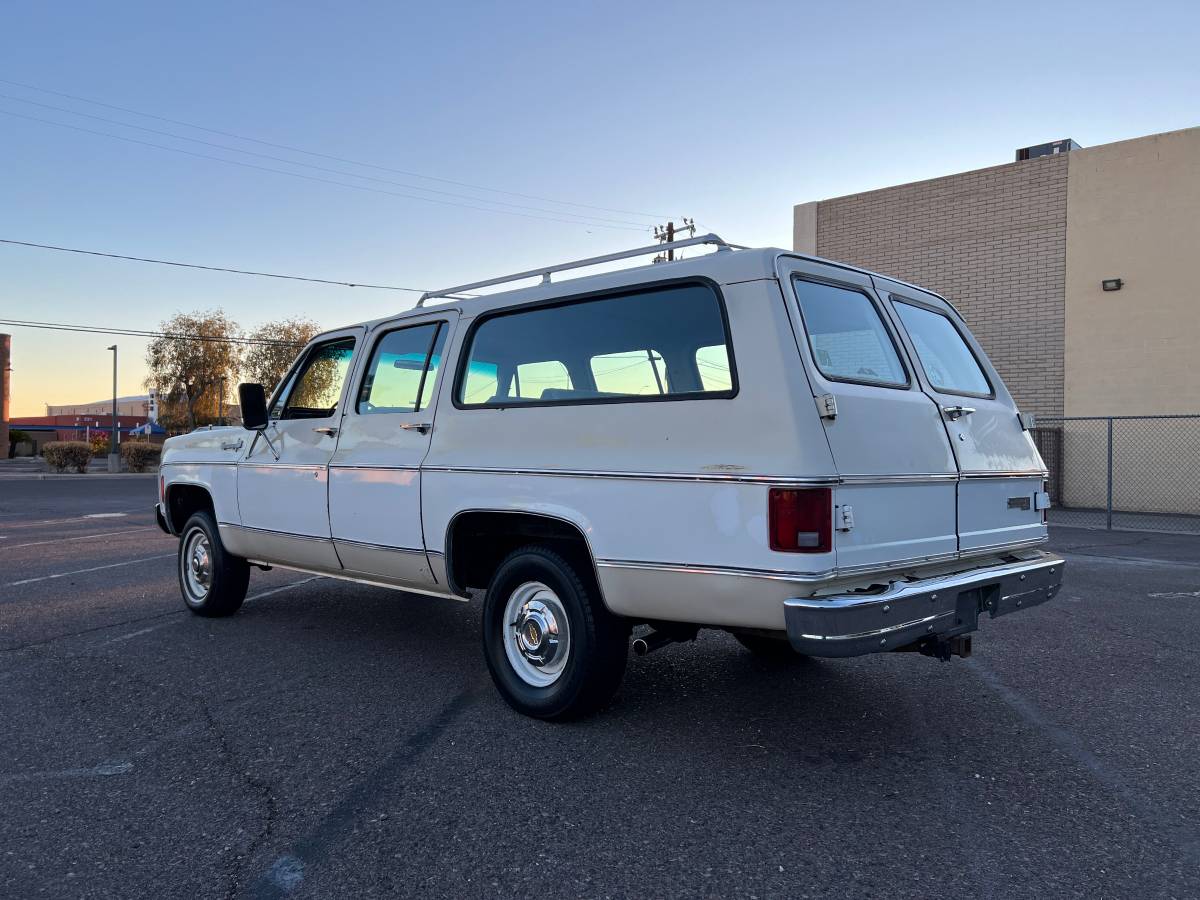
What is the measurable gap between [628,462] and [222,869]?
6.96ft

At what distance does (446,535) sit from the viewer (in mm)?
4754

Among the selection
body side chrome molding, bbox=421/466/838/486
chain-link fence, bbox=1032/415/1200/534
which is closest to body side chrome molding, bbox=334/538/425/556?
body side chrome molding, bbox=421/466/838/486

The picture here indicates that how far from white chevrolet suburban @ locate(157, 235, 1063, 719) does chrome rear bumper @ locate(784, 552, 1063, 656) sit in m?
0.01

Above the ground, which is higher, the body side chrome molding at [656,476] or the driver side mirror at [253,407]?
the driver side mirror at [253,407]

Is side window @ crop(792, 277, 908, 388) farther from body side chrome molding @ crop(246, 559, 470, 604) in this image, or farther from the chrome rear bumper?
body side chrome molding @ crop(246, 559, 470, 604)

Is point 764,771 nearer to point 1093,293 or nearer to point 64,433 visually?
point 1093,293

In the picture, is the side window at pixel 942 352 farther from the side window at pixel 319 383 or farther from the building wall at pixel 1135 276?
the building wall at pixel 1135 276

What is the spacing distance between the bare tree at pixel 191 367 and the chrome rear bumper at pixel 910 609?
54708 millimetres

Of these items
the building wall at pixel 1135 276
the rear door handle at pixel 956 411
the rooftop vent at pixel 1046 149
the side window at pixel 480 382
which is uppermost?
the rooftop vent at pixel 1046 149

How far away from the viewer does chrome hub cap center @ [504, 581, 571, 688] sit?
4301 millimetres

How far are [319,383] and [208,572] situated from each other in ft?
6.18

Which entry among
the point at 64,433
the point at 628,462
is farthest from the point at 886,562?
the point at 64,433

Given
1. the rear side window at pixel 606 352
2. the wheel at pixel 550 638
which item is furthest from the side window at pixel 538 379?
the wheel at pixel 550 638

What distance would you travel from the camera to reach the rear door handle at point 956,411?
4.27 meters
